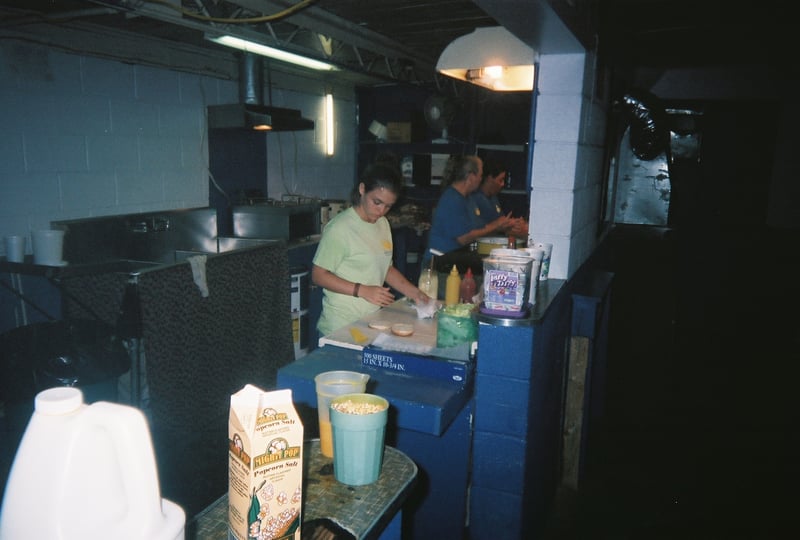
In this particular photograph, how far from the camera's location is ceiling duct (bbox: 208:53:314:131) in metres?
4.79

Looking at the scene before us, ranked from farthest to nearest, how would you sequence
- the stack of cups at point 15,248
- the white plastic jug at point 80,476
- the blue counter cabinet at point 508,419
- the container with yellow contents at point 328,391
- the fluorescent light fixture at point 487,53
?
the stack of cups at point 15,248 < the fluorescent light fixture at point 487,53 < the blue counter cabinet at point 508,419 < the container with yellow contents at point 328,391 < the white plastic jug at point 80,476

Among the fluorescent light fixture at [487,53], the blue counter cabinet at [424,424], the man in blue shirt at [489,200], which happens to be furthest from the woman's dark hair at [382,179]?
the man in blue shirt at [489,200]

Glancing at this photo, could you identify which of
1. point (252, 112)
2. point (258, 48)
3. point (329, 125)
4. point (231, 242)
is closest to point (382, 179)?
point (258, 48)

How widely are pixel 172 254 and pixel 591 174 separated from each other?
3452 millimetres

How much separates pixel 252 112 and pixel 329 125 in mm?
2559

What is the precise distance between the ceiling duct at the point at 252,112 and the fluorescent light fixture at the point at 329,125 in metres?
1.98

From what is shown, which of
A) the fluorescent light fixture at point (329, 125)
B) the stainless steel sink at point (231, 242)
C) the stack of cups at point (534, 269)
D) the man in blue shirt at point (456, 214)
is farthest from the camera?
the fluorescent light fixture at point (329, 125)

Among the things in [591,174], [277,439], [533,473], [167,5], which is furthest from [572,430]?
[167,5]

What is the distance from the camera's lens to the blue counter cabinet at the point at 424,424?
1.91m

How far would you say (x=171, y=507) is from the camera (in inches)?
37.4

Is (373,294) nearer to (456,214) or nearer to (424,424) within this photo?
(424,424)

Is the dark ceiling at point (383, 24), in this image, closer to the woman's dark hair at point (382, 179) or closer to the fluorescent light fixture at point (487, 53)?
the fluorescent light fixture at point (487, 53)

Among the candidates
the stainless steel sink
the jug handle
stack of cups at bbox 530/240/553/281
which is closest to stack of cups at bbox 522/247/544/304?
stack of cups at bbox 530/240/553/281

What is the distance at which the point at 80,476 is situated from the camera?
796 mm
